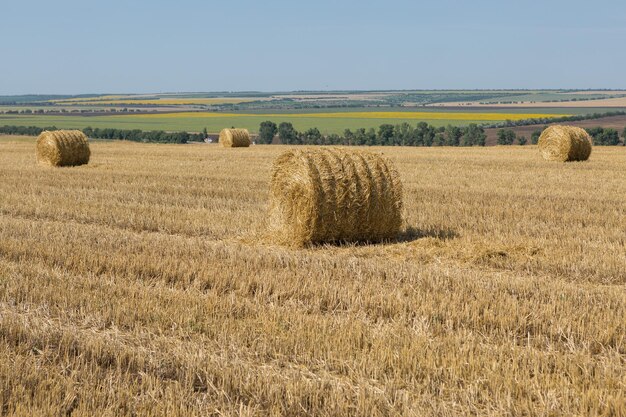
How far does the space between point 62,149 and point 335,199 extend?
51.9 ft

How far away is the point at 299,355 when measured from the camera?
590 cm

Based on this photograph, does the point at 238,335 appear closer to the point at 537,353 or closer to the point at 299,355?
the point at 299,355

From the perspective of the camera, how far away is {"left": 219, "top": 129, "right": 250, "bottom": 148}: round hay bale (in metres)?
38.1

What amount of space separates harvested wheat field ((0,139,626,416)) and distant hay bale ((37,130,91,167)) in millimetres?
11007

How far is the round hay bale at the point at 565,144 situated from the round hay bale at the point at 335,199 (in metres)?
15.5

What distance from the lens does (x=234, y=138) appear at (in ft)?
125

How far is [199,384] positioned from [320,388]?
809 mm

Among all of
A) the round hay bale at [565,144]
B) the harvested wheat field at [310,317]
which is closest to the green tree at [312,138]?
the round hay bale at [565,144]

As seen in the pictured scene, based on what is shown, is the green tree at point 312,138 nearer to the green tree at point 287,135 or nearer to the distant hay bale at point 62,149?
the green tree at point 287,135

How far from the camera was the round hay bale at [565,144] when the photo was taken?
83.8ft

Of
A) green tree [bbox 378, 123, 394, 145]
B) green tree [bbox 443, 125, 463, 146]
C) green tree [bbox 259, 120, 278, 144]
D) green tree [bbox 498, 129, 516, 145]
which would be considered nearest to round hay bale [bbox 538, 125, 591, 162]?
green tree [bbox 498, 129, 516, 145]

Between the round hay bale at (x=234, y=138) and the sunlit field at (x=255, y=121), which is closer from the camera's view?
the round hay bale at (x=234, y=138)

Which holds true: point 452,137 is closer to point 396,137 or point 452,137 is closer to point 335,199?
point 396,137

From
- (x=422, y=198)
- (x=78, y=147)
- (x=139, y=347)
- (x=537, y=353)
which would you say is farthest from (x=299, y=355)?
(x=78, y=147)
